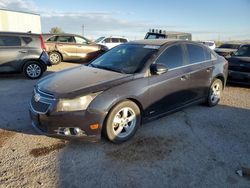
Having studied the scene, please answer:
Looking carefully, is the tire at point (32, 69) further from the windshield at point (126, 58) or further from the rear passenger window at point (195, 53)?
the rear passenger window at point (195, 53)

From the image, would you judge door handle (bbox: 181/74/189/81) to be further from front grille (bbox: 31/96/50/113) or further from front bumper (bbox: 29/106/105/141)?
front grille (bbox: 31/96/50/113)

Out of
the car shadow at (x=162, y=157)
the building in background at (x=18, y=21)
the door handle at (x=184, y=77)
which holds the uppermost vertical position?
the building in background at (x=18, y=21)

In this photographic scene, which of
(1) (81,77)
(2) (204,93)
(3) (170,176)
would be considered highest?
(1) (81,77)

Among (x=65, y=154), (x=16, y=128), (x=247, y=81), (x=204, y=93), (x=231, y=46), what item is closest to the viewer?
(x=65, y=154)

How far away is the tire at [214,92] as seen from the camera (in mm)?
6348

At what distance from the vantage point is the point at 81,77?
14.9 ft

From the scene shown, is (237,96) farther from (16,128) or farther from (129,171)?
(16,128)

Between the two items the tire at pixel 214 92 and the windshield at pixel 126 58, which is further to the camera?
the tire at pixel 214 92

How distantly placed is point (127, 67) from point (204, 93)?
2.21 m

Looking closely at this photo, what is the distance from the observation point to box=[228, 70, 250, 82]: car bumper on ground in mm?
8828

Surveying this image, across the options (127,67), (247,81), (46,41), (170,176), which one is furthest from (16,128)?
(46,41)

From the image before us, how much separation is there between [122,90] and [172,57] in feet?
5.03

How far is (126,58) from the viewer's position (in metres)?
5.17

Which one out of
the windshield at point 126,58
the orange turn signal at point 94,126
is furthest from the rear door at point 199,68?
the orange turn signal at point 94,126
